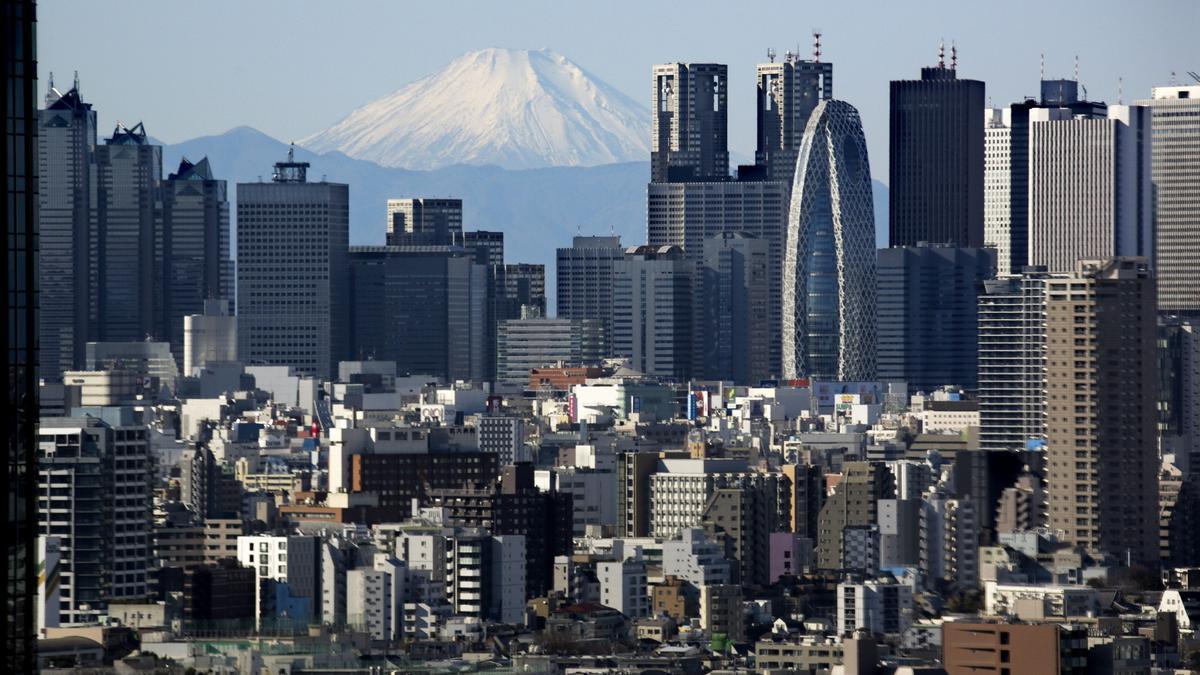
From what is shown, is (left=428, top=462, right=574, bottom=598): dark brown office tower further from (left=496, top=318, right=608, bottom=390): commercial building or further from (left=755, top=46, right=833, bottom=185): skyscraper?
(left=755, top=46, right=833, bottom=185): skyscraper

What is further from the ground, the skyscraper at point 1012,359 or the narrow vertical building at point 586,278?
the narrow vertical building at point 586,278

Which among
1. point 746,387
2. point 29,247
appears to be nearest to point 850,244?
point 746,387

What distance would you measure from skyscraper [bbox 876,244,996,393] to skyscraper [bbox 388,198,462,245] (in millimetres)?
21160

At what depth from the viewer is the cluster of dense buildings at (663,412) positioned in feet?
134

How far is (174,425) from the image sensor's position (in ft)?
281

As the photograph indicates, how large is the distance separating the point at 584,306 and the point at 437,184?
37290mm

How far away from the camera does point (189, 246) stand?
129250 millimetres

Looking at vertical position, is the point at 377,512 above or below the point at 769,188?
below

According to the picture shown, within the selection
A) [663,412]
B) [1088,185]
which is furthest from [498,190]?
[663,412]

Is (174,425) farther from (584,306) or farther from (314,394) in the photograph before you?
(584,306)

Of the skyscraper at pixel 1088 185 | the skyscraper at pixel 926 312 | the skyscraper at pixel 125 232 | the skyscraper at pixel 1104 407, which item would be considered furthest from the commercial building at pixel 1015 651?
the skyscraper at pixel 125 232

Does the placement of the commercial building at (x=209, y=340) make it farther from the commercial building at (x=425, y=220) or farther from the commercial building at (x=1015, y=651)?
the commercial building at (x=1015, y=651)

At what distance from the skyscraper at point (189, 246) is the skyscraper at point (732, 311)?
18079mm

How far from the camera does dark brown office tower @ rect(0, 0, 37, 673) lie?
13.2 metres
